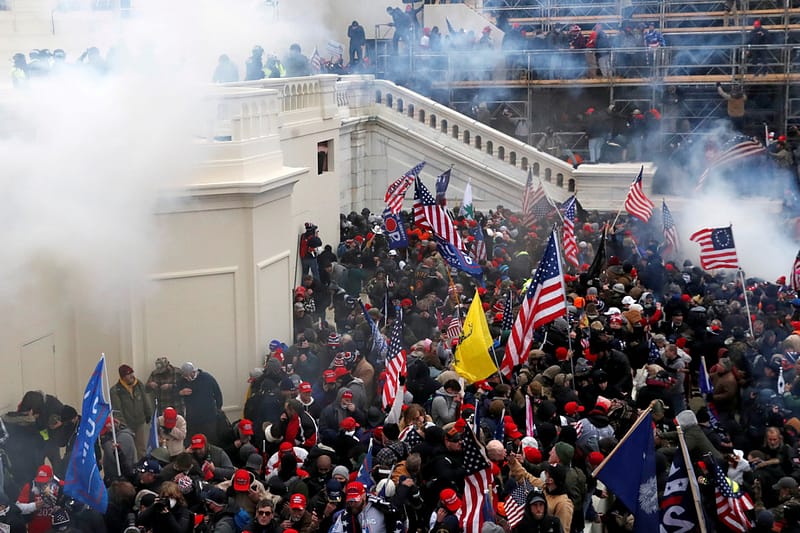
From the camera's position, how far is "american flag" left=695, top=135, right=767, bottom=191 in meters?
21.3

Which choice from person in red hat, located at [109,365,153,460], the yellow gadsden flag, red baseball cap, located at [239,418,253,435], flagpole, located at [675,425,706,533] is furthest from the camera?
person in red hat, located at [109,365,153,460]

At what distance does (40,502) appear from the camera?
31.2ft

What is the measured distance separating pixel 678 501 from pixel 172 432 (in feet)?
15.4

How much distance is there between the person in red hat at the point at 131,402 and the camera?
12.4 m

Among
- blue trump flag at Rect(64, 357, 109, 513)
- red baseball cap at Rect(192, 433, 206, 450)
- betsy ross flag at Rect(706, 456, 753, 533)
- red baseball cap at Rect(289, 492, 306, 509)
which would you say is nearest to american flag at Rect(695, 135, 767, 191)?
betsy ross flag at Rect(706, 456, 753, 533)

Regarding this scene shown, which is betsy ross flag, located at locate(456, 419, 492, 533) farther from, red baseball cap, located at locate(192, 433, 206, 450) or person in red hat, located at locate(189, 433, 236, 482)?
red baseball cap, located at locate(192, 433, 206, 450)

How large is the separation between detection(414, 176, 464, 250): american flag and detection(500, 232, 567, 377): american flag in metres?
3.80

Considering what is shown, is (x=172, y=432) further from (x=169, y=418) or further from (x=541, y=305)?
(x=541, y=305)

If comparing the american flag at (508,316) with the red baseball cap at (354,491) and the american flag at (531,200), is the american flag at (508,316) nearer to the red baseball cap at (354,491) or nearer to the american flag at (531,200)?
the red baseball cap at (354,491)

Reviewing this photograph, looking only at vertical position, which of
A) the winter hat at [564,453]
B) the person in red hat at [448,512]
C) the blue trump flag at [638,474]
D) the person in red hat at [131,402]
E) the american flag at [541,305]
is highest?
the american flag at [541,305]

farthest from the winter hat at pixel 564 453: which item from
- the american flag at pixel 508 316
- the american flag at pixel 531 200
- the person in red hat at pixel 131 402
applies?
the american flag at pixel 531 200

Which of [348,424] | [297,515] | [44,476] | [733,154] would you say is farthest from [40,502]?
[733,154]

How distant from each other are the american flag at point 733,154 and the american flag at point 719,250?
5.28m

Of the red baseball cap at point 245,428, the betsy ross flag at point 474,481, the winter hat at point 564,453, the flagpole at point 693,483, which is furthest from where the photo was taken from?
the red baseball cap at point 245,428
